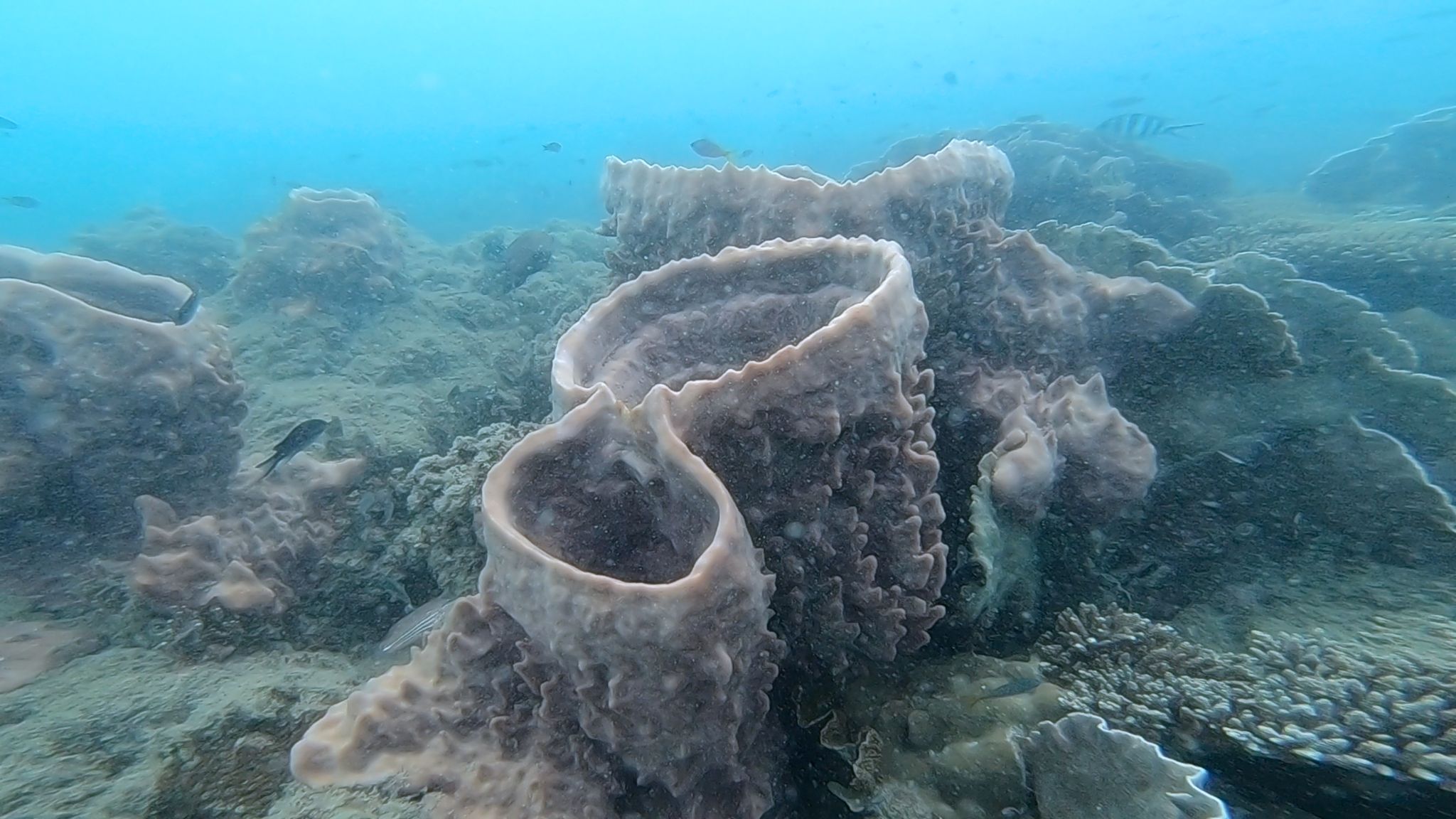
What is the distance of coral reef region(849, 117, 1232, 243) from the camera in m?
8.87

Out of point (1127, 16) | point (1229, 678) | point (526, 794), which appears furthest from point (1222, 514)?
point (1127, 16)

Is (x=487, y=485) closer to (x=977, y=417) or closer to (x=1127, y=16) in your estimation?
(x=977, y=417)

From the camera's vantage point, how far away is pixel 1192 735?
2.00 m

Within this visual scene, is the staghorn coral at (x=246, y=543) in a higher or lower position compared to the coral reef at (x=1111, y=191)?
lower

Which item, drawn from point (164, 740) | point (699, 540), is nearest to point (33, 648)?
point (164, 740)

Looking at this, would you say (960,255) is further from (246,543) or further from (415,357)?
(415,357)

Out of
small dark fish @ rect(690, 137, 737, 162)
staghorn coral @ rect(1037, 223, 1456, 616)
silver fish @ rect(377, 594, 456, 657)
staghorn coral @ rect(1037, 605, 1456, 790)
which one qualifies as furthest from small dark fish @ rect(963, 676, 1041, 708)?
small dark fish @ rect(690, 137, 737, 162)

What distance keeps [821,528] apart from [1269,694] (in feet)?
4.76

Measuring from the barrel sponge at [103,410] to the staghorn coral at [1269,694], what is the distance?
175 inches

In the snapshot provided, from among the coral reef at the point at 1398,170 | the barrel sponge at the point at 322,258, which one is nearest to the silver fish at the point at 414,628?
the barrel sponge at the point at 322,258

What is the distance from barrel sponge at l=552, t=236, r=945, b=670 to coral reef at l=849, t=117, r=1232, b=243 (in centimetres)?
616

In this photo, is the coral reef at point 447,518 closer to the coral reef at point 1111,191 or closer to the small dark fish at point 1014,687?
the small dark fish at point 1014,687

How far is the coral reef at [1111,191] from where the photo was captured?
887cm

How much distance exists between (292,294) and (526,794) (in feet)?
26.8
